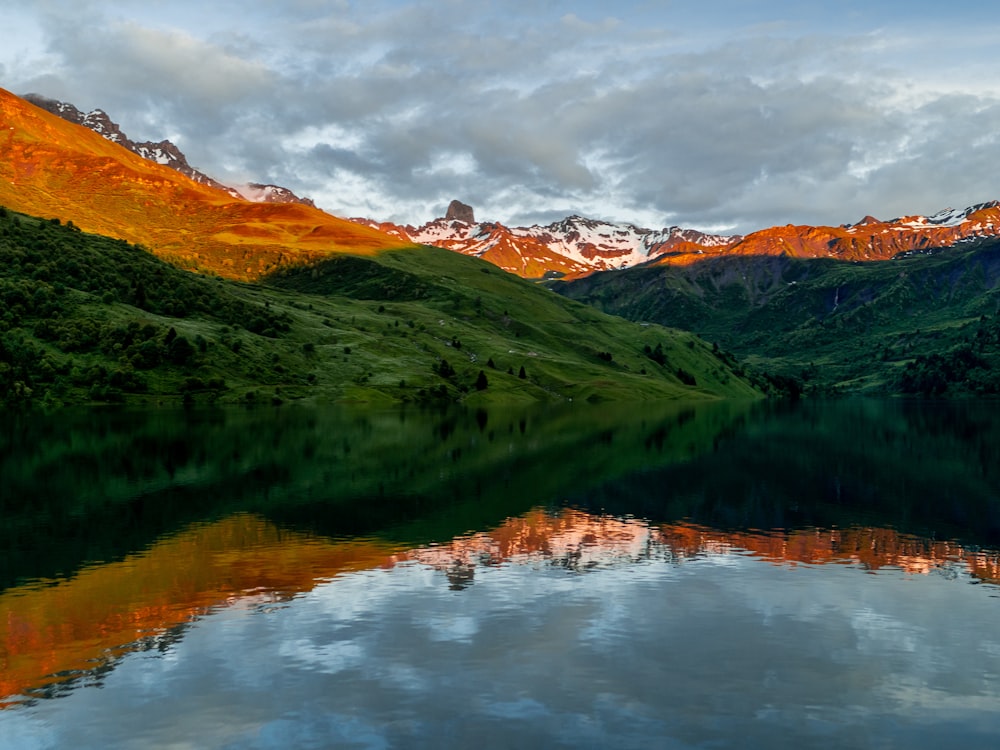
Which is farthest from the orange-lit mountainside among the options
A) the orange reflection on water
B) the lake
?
the lake

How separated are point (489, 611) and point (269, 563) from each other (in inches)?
700

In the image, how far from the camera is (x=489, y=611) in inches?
1789

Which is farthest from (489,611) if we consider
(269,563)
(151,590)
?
(151,590)

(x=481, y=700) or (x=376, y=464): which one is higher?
(x=376, y=464)

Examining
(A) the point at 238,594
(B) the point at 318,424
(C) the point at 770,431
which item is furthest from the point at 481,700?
→ (C) the point at 770,431

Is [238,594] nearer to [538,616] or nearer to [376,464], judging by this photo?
[538,616]

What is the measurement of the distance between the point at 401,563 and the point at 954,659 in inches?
1273

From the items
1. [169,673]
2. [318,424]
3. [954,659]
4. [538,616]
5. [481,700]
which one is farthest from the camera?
[318,424]

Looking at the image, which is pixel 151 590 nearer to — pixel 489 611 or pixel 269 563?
pixel 269 563

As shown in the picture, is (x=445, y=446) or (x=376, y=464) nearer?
(x=376, y=464)

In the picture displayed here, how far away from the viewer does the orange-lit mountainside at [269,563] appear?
3922 cm

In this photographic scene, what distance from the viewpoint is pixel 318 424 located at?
182375 millimetres

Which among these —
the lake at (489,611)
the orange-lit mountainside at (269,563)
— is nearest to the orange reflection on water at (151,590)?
the orange-lit mountainside at (269,563)

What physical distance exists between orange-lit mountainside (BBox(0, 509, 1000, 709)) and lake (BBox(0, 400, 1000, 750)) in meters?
0.27
